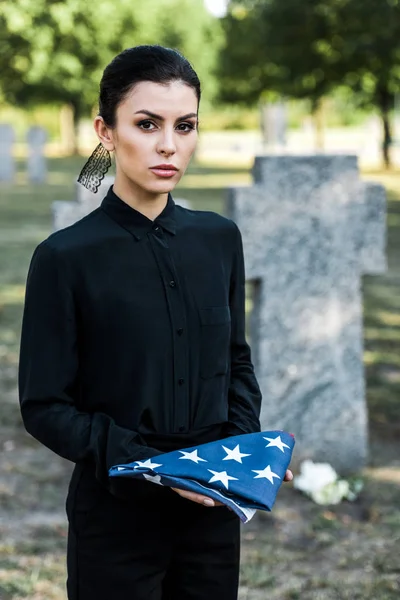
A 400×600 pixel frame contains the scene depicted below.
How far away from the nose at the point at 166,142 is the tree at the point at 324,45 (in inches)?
606

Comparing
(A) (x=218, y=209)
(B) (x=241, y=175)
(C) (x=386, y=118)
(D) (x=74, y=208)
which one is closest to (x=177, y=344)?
(D) (x=74, y=208)

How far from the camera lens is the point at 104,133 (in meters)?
2.36

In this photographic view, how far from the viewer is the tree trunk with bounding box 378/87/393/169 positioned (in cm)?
3591

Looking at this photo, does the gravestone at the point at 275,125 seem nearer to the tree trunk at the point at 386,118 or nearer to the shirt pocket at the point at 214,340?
the tree trunk at the point at 386,118

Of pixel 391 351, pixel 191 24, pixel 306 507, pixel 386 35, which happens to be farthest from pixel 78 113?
pixel 306 507

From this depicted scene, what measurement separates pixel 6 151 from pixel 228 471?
28181 mm

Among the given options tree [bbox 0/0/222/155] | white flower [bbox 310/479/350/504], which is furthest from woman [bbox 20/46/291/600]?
tree [bbox 0/0/222/155]


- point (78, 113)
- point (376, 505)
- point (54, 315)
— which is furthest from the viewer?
point (78, 113)

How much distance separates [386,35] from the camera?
18.6 meters

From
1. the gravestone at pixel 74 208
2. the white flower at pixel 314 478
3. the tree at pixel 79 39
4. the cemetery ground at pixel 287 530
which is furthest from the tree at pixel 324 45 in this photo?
the white flower at pixel 314 478

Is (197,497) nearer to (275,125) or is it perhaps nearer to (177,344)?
(177,344)

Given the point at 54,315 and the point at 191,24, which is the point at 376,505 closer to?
the point at 54,315

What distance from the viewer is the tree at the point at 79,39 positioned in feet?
76.6

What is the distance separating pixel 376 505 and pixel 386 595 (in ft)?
3.52
